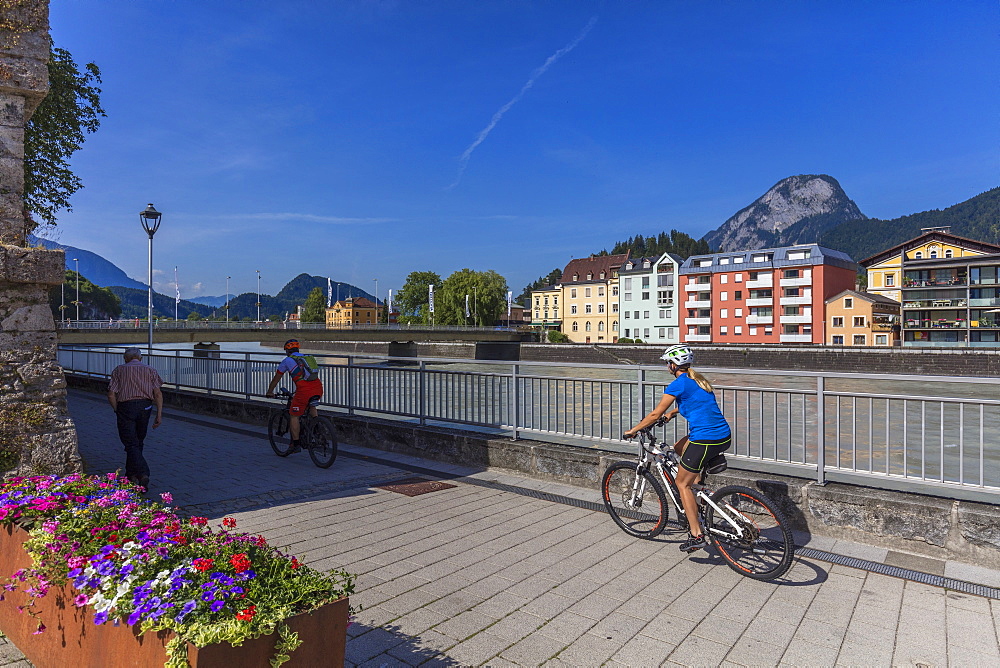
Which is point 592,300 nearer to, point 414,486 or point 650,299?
point 650,299

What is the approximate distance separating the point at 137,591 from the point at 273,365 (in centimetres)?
1153

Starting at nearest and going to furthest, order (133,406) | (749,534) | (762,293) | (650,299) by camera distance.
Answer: (749,534)
(133,406)
(762,293)
(650,299)

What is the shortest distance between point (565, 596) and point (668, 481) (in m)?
1.40

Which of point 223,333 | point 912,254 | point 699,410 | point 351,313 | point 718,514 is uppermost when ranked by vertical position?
point 912,254

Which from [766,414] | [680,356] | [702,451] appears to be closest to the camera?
[702,451]

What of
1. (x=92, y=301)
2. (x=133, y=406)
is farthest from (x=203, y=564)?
(x=92, y=301)

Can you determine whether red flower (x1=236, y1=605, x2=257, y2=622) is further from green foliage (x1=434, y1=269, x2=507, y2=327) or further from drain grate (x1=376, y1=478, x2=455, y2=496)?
green foliage (x1=434, y1=269, x2=507, y2=327)

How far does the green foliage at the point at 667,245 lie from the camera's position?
156 m

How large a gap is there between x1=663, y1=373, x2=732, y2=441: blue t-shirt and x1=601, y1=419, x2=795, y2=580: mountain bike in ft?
0.72

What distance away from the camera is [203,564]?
244 cm

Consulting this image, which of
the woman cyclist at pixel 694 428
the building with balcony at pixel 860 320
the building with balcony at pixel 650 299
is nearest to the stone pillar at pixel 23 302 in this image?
the woman cyclist at pixel 694 428

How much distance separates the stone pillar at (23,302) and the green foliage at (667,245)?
15453cm

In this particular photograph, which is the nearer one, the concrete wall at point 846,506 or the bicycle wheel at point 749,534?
the bicycle wheel at point 749,534

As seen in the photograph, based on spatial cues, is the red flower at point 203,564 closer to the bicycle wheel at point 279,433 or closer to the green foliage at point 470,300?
the bicycle wheel at point 279,433
